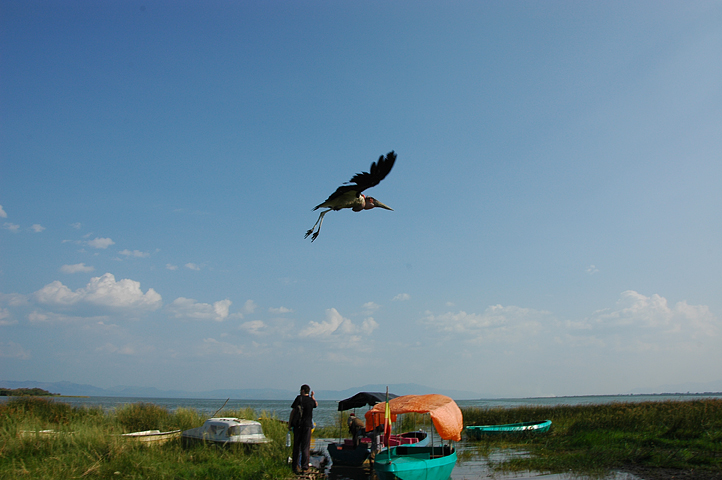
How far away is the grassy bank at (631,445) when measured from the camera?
14.4 m

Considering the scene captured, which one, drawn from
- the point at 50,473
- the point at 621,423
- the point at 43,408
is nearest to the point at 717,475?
the point at 621,423

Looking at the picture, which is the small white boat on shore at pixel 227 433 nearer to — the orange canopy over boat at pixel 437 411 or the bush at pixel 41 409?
the orange canopy over boat at pixel 437 411

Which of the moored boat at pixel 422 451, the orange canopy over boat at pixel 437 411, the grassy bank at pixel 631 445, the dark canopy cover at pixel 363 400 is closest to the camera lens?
the moored boat at pixel 422 451

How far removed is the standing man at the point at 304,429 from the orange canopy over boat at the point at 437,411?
2.53 metres

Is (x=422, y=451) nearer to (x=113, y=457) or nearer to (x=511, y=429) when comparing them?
(x=113, y=457)

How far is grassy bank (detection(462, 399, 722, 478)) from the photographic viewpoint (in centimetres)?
1442

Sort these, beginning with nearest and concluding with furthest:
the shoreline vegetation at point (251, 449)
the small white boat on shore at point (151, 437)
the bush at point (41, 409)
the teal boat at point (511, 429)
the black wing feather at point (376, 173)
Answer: the black wing feather at point (376, 173) < the shoreline vegetation at point (251, 449) < the small white boat on shore at point (151, 437) < the bush at point (41, 409) < the teal boat at point (511, 429)

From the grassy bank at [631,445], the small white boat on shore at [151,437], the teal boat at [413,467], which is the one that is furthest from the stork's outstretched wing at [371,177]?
the grassy bank at [631,445]

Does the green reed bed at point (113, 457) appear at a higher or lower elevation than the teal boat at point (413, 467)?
higher

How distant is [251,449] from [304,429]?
136 inches

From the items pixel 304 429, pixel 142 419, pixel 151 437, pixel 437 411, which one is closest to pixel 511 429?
pixel 437 411

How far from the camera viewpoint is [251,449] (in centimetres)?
1341

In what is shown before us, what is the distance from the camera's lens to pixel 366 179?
866 centimetres

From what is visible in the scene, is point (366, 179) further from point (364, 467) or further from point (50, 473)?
point (364, 467)
